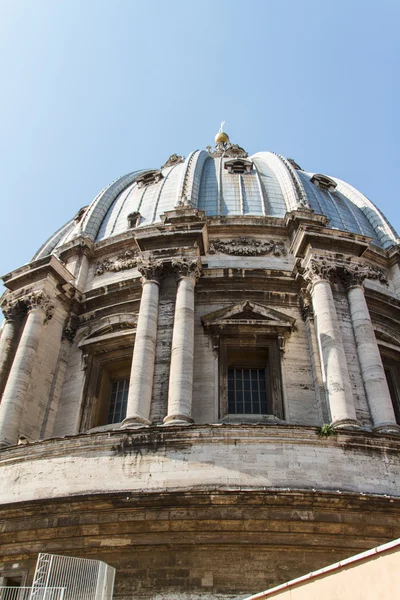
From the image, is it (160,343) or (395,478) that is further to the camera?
(160,343)

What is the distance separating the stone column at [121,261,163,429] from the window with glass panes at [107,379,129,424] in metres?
2.94

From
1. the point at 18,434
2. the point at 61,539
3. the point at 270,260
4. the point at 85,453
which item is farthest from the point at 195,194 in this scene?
the point at 61,539

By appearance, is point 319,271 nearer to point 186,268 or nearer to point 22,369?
point 186,268

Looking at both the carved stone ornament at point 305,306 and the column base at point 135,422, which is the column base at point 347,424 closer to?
the column base at point 135,422

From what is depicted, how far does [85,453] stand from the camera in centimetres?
1377

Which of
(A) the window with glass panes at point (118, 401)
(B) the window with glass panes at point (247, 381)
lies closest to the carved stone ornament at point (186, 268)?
(B) the window with glass panes at point (247, 381)

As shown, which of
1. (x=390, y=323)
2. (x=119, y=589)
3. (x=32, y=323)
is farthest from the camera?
(x=390, y=323)

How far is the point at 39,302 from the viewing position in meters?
20.9

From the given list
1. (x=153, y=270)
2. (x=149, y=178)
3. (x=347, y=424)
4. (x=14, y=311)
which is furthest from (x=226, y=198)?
(x=347, y=424)

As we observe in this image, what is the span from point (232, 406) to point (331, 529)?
23.7 feet

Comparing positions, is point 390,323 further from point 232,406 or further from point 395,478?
point 395,478

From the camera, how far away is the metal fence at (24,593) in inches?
392

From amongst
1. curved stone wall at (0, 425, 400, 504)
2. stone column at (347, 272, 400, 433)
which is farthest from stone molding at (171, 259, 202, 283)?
curved stone wall at (0, 425, 400, 504)

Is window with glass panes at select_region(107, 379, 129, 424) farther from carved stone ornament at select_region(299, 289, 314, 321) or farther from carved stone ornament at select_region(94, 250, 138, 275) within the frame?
carved stone ornament at select_region(299, 289, 314, 321)
